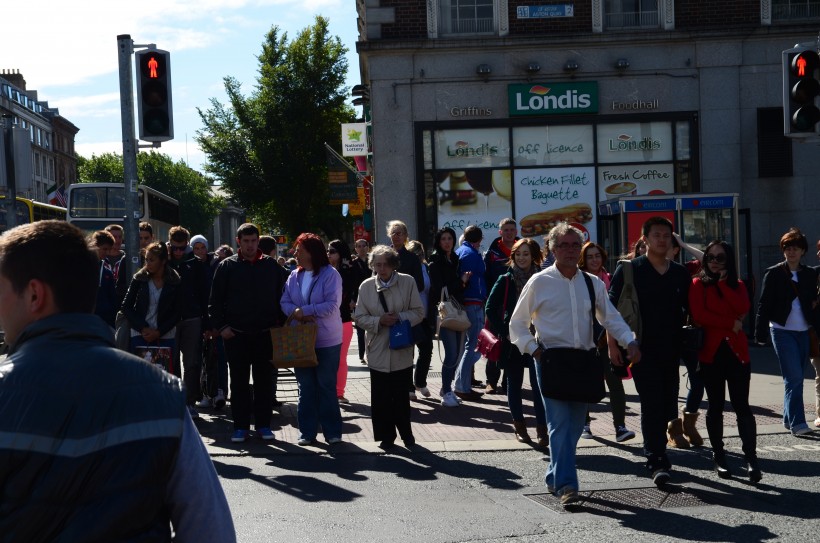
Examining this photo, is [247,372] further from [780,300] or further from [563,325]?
[780,300]

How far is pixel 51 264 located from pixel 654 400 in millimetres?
5578

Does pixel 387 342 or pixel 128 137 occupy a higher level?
pixel 128 137

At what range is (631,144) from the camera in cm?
2052

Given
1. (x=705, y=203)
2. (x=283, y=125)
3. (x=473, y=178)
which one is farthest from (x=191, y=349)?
(x=283, y=125)

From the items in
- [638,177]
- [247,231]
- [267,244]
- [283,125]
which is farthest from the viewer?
[283,125]

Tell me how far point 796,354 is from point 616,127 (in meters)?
11.9

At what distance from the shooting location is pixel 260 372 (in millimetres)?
9164

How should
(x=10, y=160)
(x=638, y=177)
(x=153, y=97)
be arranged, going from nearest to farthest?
1. (x=153, y=97)
2. (x=10, y=160)
3. (x=638, y=177)

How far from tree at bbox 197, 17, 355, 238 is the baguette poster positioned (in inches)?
911

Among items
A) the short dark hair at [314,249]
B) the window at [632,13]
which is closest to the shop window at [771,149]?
the window at [632,13]

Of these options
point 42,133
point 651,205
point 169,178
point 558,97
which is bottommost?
point 651,205

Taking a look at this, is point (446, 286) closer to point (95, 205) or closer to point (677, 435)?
point (677, 435)

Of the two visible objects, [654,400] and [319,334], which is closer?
[654,400]

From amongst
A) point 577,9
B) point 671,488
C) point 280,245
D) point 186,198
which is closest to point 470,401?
point 671,488
